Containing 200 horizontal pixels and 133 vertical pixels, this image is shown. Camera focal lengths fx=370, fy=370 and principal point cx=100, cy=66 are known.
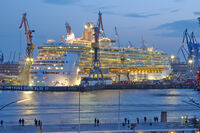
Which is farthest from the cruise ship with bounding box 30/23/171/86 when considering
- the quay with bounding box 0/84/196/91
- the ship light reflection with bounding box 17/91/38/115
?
the ship light reflection with bounding box 17/91/38/115

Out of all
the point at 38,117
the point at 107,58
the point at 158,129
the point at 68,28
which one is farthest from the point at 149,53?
the point at 158,129

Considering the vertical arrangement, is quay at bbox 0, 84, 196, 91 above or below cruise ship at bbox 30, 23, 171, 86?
below

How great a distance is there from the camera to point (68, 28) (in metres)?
99.2

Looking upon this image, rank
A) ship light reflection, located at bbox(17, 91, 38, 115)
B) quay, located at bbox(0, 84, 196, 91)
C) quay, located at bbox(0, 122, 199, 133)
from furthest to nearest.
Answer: quay, located at bbox(0, 84, 196, 91) → ship light reflection, located at bbox(17, 91, 38, 115) → quay, located at bbox(0, 122, 199, 133)

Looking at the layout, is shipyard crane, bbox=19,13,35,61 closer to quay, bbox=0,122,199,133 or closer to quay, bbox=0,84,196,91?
quay, bbox=0,84,196,91

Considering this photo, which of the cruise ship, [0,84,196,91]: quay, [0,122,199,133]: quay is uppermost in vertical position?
the cruise ship

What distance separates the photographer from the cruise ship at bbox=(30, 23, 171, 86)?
8419cm

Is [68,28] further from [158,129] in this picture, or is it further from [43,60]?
[158,129]

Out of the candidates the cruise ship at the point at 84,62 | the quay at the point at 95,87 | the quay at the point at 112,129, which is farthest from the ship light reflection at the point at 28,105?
the cruise ship at the point at 84,62

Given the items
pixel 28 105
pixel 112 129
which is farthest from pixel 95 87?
pixel 112 129

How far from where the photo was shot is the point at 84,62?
91750 mm

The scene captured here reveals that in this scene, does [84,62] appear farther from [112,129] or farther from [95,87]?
[112,129]

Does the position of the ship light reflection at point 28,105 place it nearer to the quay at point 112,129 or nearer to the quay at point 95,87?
the quay at point 112,129

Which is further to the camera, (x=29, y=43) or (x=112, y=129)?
(x=29, y=43)
